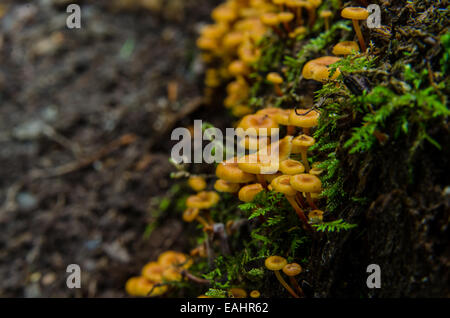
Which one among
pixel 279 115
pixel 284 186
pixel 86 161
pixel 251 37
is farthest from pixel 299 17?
pixel 86 161

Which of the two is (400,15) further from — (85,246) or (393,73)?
(85,246)

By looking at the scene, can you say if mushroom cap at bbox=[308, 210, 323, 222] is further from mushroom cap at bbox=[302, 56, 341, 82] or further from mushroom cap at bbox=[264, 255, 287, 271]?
mushroom cap at bbox=[302, 56, 341, 82]

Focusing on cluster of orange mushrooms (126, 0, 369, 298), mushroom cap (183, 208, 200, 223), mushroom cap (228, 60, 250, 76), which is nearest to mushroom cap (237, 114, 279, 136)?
cluster of orange mushrooms (126, 0, 369, 298)

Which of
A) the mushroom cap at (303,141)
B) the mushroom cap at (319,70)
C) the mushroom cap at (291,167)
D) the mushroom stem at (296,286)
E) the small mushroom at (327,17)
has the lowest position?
the mushroom stem at (296,286)

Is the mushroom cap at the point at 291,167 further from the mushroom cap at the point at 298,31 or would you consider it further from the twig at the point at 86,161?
the twig at the point at 86,161

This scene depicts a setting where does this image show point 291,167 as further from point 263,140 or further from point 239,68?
point 239,68

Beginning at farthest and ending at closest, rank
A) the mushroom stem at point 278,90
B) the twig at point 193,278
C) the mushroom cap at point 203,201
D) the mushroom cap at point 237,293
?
the mushroom stem at point 278,90
the mushroom cap at point 203,201
the twig at point 193,278
the mushroom cap at point 237,293

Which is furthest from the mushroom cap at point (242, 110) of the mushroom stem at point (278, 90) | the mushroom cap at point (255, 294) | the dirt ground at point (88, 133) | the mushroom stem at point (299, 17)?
the mushroom cap at point (255, 294)
